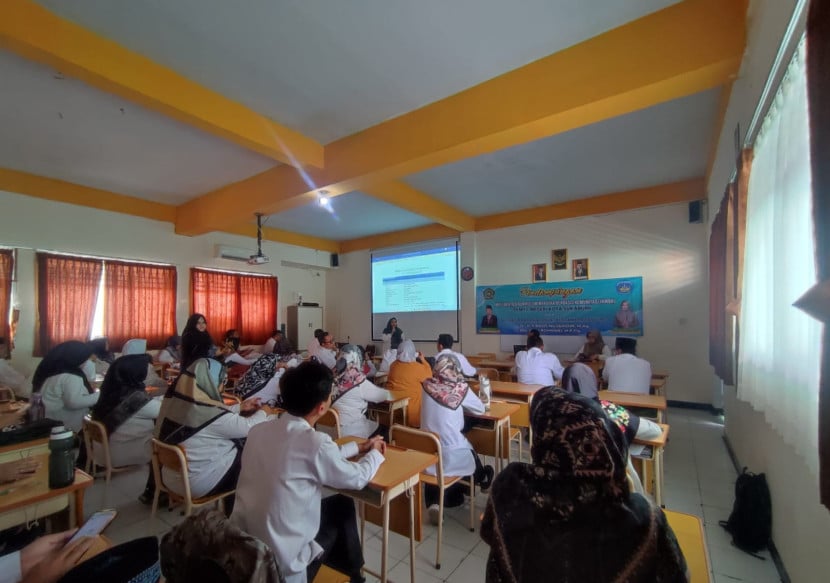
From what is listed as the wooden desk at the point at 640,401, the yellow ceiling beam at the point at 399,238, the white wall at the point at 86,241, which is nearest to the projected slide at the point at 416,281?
the yellow ceiling beam at the point at 399,238

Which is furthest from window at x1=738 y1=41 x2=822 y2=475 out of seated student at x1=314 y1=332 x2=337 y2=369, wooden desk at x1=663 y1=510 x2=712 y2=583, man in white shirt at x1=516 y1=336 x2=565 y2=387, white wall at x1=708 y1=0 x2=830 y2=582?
seated student at x1=314 y1=332 x2=337 y2=369

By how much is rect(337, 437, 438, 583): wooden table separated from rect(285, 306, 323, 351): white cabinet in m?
7.20

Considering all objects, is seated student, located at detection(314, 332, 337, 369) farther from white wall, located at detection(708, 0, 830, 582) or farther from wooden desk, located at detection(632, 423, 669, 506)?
white wall, located at detection(708, 0, 830, 582)

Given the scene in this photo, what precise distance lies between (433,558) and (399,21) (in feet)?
10.8

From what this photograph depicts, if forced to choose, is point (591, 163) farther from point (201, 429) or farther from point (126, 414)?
point (126, 414)

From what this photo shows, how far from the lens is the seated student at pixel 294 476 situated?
1.34 meters

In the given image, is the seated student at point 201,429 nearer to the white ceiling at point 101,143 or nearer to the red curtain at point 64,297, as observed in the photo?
the white ceiling at point 101,143

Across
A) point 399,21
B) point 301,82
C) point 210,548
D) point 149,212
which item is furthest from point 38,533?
point 149,212

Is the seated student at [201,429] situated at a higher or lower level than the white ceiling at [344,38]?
lower

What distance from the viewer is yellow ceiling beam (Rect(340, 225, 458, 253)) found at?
8.17 metres

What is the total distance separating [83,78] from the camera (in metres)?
2.74

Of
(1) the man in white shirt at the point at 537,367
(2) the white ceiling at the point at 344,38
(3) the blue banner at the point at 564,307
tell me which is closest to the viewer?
(2) the white ceiling at the point at 344,38

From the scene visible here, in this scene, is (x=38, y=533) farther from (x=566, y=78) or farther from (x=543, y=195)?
(x=543, y=195)

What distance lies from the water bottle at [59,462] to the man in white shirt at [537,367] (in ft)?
13.2
